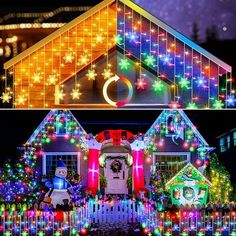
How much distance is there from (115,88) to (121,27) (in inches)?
75.0

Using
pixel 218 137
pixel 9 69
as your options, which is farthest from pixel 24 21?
pixel 9 69

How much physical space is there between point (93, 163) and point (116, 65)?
600 centimetres

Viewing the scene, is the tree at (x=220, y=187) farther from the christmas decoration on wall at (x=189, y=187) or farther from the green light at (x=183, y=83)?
the green light at (x=183, y=83)

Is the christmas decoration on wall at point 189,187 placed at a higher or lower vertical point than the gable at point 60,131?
lower

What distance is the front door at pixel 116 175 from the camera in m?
26.1

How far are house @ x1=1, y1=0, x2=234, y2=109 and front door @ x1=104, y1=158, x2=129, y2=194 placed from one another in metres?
6.62

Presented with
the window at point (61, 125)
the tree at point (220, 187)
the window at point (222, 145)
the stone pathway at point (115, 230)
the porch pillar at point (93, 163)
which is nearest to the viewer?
the stone pathway at point (115, 230)

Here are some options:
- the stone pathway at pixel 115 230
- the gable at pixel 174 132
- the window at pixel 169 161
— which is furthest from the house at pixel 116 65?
the window at pixel 169 161

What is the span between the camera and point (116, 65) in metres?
20.1

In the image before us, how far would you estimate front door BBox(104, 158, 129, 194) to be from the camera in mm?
26062

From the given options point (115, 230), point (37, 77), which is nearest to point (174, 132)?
point (37, 77)

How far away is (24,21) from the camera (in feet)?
128

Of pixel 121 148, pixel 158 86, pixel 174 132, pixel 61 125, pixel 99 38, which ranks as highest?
pixel 99 38

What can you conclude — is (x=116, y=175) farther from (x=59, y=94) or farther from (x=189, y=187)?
(x=59, y=94)
